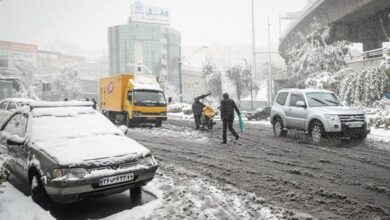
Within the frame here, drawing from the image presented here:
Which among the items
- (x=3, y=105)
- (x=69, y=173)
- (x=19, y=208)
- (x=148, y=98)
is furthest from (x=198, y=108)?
(x=69, y=173)

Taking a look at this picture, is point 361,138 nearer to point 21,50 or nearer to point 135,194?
point 135,194

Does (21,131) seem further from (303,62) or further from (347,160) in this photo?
(303,62)

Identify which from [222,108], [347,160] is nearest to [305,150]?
[347,160]

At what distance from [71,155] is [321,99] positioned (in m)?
10.1

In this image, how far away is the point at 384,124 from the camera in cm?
1767

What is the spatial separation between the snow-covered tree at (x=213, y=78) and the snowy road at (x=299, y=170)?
3946 cm

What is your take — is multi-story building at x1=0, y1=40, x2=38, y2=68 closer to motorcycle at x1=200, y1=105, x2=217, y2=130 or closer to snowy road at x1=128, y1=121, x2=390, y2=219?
motorcycle at x1=200, y1=105, x2=217, y2=130

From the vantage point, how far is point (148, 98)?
20844 millimetres

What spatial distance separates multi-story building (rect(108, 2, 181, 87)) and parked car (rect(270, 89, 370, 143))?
312 feet

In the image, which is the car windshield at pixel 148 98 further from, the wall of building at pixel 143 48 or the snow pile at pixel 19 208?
the wall of building at pixel 143 48

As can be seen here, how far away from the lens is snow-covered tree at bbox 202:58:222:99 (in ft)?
174

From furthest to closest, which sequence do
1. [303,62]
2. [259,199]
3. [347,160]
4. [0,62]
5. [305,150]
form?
[0,62] → [303,62] → [305,150] → [347,160] → [259,199]

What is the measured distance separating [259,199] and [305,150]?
5439mm

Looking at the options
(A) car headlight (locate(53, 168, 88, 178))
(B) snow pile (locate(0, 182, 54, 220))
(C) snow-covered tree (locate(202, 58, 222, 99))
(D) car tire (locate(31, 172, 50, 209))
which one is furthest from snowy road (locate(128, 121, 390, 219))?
(C) snow-covered tree (locate(202, 58, 222, 99))
